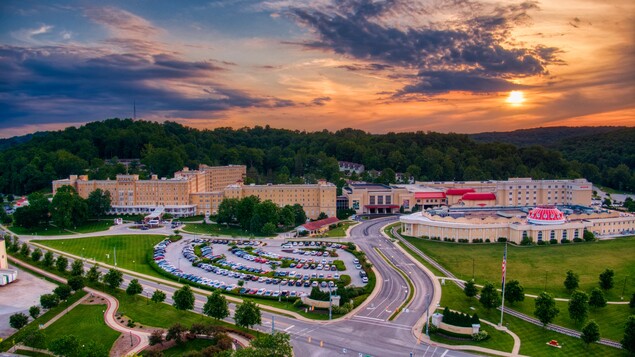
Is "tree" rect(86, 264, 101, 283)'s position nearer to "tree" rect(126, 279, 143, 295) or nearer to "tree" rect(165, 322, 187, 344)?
"tree" rect(126, 279, 143, 295)

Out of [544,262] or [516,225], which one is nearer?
[544,262]

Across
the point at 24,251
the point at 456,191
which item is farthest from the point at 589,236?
the point at 24,251

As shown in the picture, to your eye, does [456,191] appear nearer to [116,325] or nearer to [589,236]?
[589,236]

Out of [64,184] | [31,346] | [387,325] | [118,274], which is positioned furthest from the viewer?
[64,184]

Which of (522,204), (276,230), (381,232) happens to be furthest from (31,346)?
(522,204)

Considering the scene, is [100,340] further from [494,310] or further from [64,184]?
[64,184]

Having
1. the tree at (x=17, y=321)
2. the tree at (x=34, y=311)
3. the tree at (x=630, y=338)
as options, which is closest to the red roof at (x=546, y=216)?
the tree at (x=630, y=338)

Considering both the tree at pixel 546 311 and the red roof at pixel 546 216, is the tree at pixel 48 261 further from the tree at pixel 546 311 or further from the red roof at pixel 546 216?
the red roof at pixel 546 216
